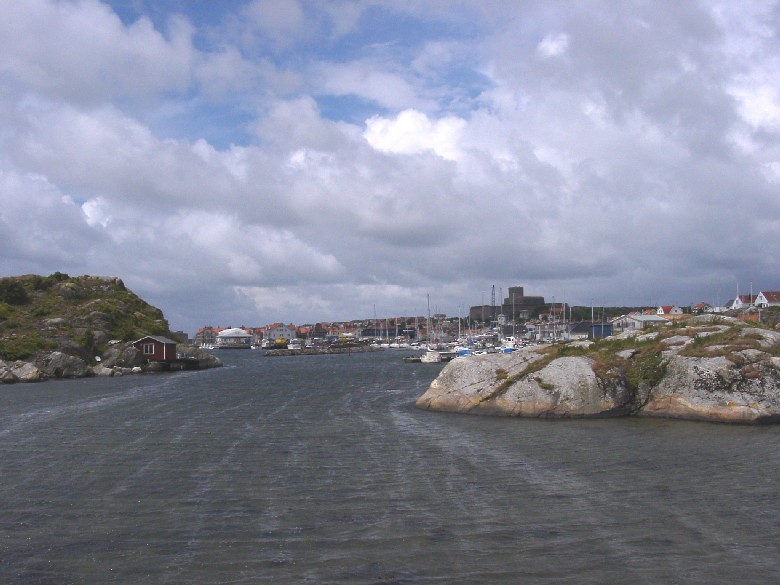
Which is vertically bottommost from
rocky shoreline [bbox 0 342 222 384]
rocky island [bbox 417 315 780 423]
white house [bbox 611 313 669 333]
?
rocky shoreline [bbox 0 342 222 384]

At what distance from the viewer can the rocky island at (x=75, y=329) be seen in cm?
8869

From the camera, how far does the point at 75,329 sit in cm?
10625

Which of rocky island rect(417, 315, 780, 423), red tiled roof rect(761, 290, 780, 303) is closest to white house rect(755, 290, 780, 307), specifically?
red tiled roof rect(761, 290, 780, 303)

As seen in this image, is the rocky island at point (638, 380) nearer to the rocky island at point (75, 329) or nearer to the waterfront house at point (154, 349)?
the rocky island at point (75, 329)

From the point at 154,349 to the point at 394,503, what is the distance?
321ft

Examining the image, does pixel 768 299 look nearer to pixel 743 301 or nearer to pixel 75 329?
pixel 743 301

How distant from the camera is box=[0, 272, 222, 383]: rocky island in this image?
88688 millimetres

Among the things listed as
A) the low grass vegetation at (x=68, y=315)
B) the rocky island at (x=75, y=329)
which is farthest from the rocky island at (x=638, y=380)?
the low grass vegetation at (x=68, y=315)

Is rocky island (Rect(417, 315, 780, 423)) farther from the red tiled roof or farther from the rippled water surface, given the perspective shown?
the red tiled roof

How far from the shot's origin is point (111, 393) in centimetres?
6222

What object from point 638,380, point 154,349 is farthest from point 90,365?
point 638,380

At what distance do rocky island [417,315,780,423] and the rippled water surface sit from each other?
6.13 feet

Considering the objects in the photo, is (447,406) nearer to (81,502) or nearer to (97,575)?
(81,502)

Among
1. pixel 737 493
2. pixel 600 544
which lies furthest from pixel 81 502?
pixel 737 493
